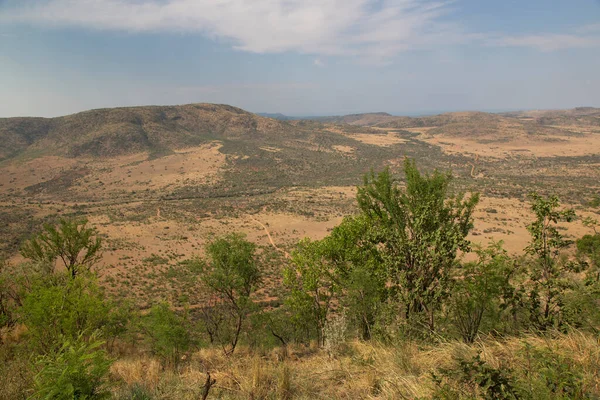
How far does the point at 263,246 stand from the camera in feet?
100

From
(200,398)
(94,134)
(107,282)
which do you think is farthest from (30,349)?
(94,134)

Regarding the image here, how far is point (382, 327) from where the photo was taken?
752cm

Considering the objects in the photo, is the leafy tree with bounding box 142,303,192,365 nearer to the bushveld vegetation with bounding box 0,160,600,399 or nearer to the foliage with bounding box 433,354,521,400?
the bushveld vegetation with bounding box 0,160,600,399

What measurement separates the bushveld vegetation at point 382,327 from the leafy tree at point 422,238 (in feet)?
0.12

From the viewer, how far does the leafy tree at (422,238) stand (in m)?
7.09

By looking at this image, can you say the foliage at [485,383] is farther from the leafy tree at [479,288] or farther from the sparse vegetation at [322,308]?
the leafy tree at [479,288]

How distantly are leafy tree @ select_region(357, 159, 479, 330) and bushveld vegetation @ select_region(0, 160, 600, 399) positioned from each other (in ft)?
0.12

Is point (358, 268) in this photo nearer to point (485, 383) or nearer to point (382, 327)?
point (382, 327)

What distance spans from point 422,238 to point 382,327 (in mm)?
2362

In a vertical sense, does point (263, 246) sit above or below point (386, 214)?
below

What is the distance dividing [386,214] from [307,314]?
224 inches

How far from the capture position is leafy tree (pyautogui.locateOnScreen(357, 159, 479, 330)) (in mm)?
7094

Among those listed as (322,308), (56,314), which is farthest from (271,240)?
(56,314)

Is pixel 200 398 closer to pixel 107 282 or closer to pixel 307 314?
pixel 307 314
